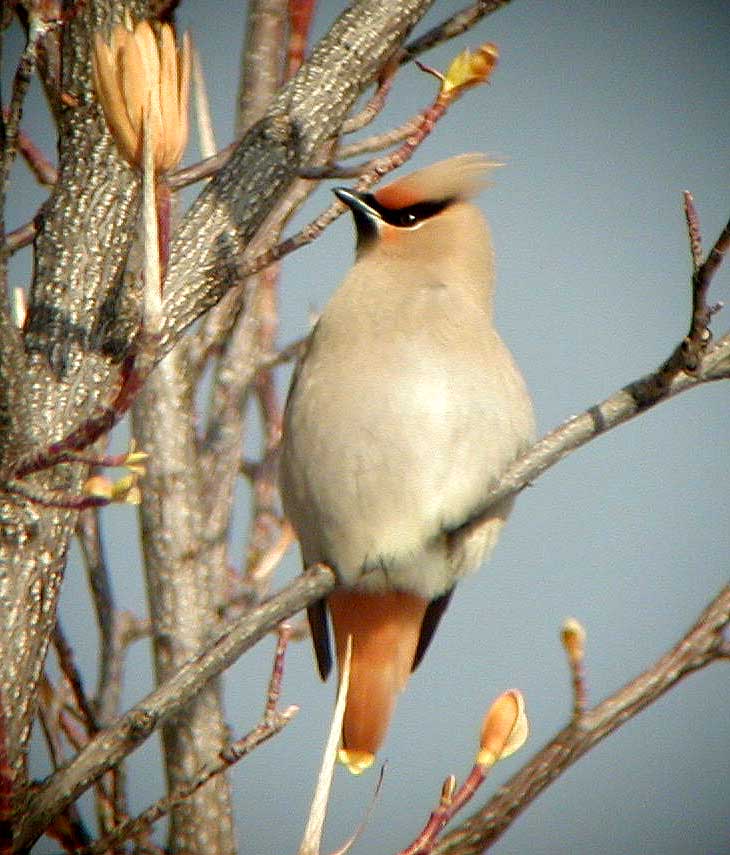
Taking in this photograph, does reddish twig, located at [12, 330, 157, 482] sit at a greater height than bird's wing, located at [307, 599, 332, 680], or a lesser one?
greater

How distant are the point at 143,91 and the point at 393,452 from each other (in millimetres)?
1163

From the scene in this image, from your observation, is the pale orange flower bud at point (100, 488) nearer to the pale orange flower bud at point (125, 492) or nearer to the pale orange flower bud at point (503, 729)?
the pale orange flower bud at point (125, 492)

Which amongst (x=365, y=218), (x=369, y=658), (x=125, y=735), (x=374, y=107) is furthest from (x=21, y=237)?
(x=369, y=658)

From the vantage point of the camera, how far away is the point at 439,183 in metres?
3.20

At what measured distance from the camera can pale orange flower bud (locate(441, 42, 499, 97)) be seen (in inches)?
80.7

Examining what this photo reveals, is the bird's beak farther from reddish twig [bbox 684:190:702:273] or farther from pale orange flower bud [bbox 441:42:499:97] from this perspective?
reddish twig [bbox 684:190:702:273]

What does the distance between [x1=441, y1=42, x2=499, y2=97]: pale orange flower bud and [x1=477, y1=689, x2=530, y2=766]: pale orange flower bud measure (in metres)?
0.89

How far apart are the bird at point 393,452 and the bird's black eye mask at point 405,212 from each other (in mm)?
95

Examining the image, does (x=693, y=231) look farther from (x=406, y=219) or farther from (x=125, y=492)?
(x=406, y=219)

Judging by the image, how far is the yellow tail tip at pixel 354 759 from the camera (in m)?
2.90

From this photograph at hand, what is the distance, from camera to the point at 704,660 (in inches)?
69.4

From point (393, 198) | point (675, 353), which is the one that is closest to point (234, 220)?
point (675, 353)

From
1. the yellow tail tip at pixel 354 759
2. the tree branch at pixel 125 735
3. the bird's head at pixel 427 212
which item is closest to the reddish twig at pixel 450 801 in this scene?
the tree branch at pixel 125 735

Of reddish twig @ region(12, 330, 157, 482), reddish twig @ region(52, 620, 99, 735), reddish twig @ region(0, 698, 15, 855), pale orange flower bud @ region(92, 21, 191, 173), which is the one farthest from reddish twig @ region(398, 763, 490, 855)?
pale orange flower bud @ region(92, 21, 191, 173)
